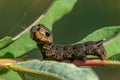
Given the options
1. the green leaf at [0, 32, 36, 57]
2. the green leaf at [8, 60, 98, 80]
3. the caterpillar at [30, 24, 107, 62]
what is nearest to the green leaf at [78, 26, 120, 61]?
the caterpillar at [30, 24, 107, 62]

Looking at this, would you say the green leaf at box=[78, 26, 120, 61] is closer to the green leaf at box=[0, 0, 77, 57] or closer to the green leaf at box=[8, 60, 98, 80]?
the green leaf at box=[0, 0, 77, 57]

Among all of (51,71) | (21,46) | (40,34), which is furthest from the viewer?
(21,46)

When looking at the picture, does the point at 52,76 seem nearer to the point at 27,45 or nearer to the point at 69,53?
the point at 69,53

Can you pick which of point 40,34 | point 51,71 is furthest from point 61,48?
point 51,71

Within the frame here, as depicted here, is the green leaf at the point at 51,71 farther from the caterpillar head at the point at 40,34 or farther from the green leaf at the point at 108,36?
the green leaf at the point at 108,36

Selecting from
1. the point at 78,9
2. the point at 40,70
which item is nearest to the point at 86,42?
the point at 40,70

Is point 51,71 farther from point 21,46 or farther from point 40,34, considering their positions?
point 21,46

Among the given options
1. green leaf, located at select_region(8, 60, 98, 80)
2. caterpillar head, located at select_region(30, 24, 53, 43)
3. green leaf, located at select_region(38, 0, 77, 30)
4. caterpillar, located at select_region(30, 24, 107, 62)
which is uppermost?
green leaf, located at select_region(38, 0, 77, 30)
